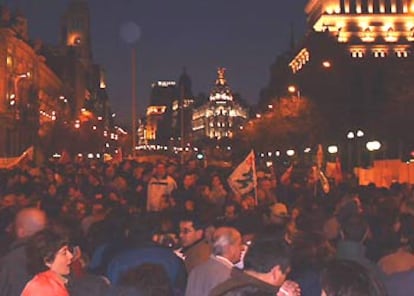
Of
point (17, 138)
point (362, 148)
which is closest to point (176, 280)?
point (362, 148)

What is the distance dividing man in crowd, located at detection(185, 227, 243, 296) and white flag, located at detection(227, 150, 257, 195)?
12.2m

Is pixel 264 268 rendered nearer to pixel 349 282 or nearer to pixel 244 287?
pixel 244 287

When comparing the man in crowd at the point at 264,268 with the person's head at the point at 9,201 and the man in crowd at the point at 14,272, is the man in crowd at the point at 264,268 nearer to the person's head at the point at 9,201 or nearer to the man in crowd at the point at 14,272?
the man in crowd at the point at 14,272

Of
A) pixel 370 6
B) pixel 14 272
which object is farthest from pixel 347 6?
pixel 14 272

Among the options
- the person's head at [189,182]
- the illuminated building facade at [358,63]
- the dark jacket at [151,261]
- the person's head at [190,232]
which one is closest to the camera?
the dark jacket at [151,261]

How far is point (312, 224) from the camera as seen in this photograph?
1128 centimetres

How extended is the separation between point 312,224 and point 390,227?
87 cm

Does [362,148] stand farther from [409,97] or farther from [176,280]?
[176,280]

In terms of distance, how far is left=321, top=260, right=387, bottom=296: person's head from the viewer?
5270 mm

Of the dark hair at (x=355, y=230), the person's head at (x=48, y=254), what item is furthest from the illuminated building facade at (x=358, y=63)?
the person's head at (x=48, y=254)

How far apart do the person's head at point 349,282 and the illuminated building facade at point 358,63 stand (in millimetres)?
59185

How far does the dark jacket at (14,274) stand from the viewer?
27.2 feet

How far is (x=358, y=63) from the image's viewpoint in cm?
10956

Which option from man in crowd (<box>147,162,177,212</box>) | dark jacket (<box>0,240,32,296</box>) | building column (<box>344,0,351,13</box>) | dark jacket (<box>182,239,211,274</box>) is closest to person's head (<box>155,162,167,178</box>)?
man in crowd (<box>147,162,177,212</box>)
